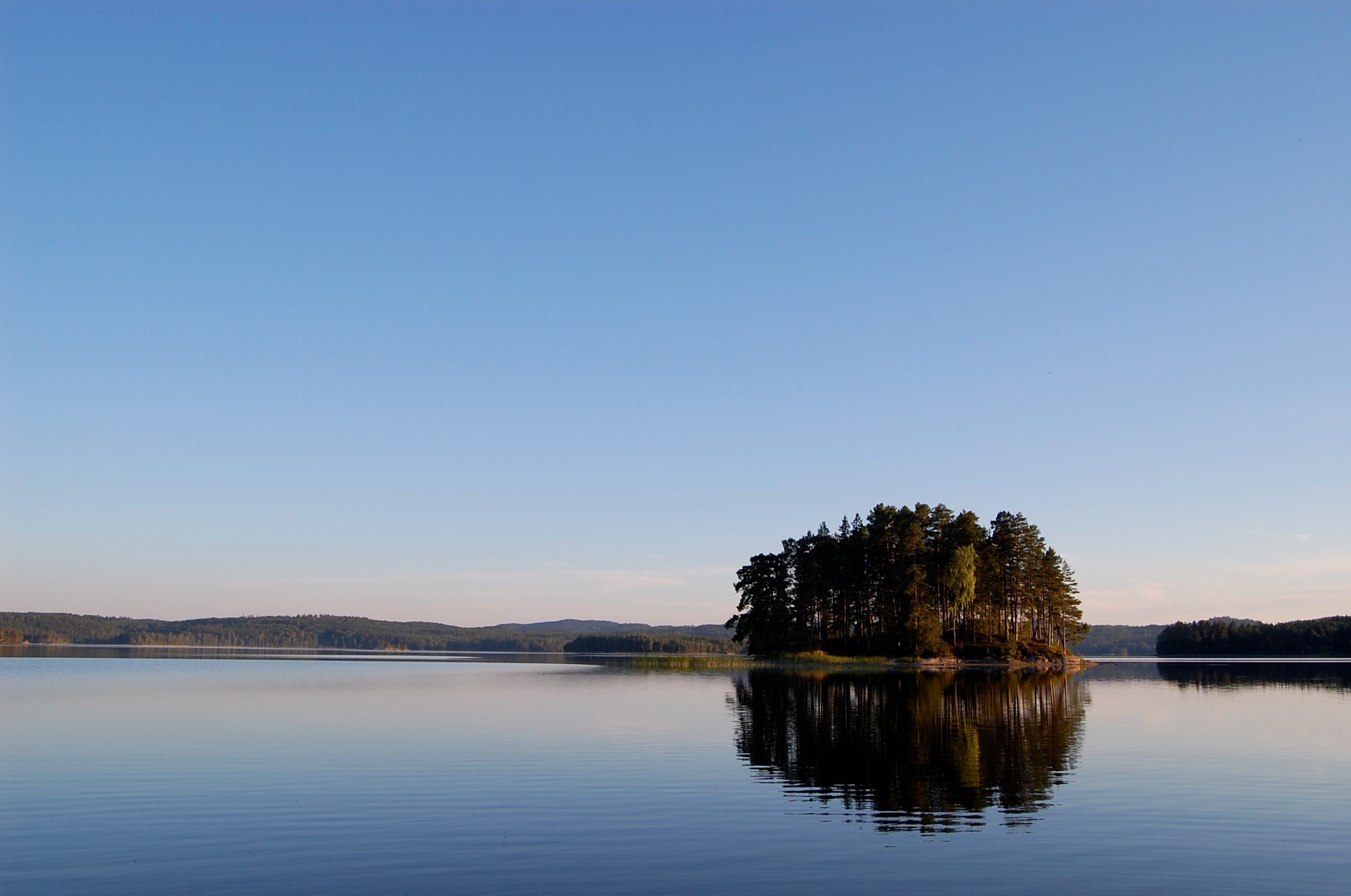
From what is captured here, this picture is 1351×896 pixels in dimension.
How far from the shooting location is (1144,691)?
238 feet

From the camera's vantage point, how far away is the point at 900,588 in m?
120

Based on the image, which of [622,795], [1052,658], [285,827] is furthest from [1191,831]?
[1052,658]

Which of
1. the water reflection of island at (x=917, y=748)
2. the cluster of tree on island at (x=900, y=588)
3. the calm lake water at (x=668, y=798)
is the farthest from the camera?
the cluster of tree on island at (x=900, y=588)

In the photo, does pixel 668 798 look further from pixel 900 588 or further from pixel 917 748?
pixel 900 588

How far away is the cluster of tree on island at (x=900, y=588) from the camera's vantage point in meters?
123

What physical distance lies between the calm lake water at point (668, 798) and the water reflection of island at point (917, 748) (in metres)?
0.19

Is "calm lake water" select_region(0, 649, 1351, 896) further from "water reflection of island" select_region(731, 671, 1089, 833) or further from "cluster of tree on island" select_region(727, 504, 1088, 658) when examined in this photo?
"cluster of tree on island" select_region(727, 504, 1088, 658)

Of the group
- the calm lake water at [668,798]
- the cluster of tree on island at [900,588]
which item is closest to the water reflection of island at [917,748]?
the calm lake water at [668,798]

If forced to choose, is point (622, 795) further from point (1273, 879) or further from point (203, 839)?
point (1273, 879)

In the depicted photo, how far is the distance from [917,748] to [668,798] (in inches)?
537

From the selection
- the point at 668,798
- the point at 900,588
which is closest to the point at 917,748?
the point at 668,798

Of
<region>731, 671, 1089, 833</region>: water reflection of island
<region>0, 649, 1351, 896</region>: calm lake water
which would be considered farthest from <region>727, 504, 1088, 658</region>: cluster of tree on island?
<region>0, 649, 1351, 896</region>: calm lake water

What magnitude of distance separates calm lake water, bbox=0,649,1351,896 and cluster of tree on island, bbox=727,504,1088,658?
6620cm

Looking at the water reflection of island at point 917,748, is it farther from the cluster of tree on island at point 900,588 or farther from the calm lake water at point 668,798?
the cluster of tree on island at point 900,588
